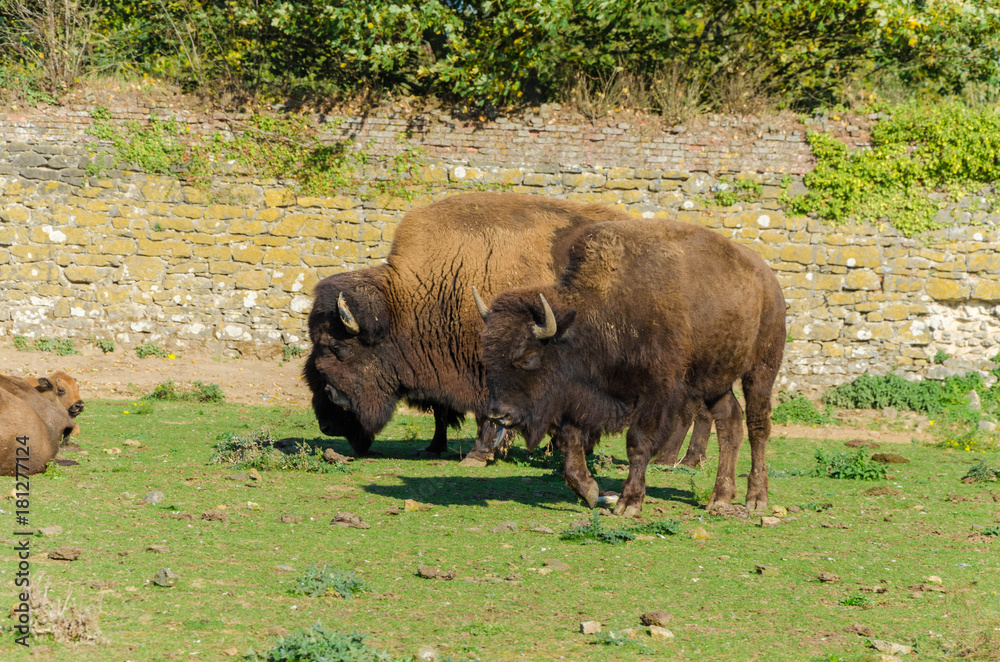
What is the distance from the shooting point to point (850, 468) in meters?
9.73

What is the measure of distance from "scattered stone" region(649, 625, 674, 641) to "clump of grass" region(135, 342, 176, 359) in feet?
37.0

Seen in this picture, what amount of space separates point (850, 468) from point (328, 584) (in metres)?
6.43

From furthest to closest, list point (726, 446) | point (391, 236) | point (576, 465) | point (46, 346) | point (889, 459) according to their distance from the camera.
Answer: point (391, 236), point (46, 346), point (889, 459), point (726, 446), point (576, 465)

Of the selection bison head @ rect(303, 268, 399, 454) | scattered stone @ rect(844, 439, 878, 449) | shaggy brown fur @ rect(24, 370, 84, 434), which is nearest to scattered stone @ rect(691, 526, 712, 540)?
bison head @ rect(303, 268, 399, 454)

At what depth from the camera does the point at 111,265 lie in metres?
14.6

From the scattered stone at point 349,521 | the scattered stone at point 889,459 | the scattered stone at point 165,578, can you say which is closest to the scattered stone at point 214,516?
the scattered stone at point 349,521

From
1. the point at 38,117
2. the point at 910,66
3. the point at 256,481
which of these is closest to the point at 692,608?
the point at 256,481

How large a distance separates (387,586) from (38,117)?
12.2m

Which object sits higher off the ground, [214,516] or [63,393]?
[63,393]

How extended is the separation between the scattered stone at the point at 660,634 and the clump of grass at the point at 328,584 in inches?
58.3

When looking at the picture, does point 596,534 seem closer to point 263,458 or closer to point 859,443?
point 263,458

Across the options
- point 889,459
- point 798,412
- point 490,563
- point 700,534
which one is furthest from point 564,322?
point 798,412

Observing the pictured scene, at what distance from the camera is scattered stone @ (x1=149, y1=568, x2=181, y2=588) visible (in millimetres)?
4953

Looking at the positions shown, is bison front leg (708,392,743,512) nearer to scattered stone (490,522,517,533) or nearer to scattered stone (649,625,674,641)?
scattered stone (490,522,517,533)
